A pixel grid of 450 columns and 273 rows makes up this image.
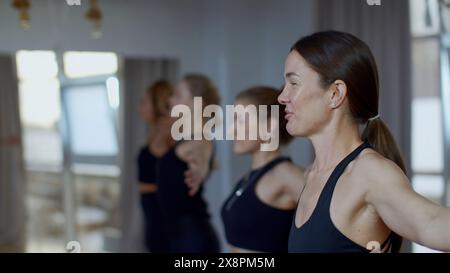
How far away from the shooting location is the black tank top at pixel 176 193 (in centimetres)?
113

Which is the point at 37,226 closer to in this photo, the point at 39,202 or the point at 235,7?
the point at 39,202

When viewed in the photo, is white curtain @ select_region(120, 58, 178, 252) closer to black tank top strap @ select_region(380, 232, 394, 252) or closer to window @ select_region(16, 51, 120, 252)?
window @ select_region(16, 51, 120, 252)

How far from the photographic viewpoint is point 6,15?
1.02m

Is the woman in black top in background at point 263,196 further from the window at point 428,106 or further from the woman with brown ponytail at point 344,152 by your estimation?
the window at point 428,106

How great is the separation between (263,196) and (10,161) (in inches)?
35.9

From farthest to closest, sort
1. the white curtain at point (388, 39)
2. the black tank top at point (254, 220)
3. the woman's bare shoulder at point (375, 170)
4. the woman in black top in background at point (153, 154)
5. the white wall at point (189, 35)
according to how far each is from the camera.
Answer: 1. the woman in black top in background at point (153, 154)
2. the white wall at point (189, 35)
3. the black tank top at point (254, 220)
4. the white curtain at point (388, 39)
5. the woman's bare shoulder at point (375, 170)

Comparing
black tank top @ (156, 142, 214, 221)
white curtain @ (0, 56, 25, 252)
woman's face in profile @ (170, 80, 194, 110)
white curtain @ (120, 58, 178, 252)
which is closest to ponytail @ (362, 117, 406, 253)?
woman's face in profile @ (170, 80, 194, 110)

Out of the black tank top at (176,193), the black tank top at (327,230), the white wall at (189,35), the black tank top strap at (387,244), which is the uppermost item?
the white wall at (189,35)

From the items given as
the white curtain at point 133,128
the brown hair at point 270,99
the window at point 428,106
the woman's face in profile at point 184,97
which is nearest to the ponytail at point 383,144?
the brown hair at point 270,99

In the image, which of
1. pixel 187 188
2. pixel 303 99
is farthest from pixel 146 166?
pixel 303 99

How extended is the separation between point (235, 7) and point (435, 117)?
0.45 meters

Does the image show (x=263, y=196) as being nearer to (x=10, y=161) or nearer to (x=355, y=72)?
(x=355, y=72)

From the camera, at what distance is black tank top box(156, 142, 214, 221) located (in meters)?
1.13
